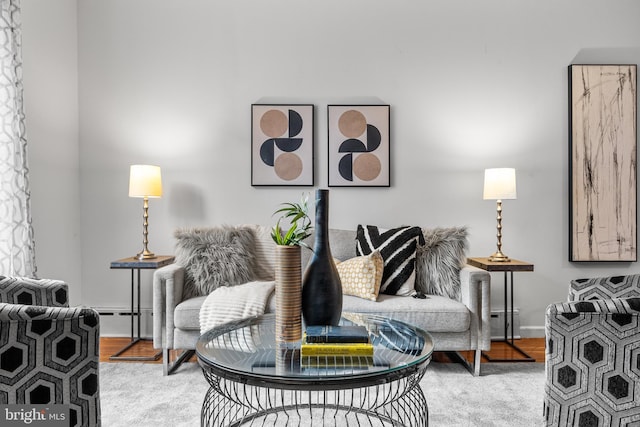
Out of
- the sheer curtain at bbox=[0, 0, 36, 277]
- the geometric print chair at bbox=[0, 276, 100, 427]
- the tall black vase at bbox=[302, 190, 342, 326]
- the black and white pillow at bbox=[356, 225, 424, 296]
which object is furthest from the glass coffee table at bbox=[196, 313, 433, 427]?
the sheer curtain at bbox=[0, 0, 36, 277]

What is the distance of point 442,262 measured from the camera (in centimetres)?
Answer: 289

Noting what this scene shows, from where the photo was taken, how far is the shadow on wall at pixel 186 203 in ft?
11.7

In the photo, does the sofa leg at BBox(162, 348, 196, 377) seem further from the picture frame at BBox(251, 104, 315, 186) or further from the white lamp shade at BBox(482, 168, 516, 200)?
the white lamp shade at BBox(482, 168, 516, 200)

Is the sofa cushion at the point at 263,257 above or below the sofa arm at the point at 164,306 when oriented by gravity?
above

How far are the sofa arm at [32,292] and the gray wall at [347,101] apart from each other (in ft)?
6.63

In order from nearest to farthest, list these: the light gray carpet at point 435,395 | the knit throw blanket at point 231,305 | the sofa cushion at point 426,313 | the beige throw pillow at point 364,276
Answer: the light gray carpet at point 435,395 → the knit throw blanket at point 231,305 → the sofa cushion at point 426,313 → the beige throw pillow at point 364,276

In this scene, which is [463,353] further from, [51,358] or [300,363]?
[51,358]

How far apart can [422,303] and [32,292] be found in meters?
1.98

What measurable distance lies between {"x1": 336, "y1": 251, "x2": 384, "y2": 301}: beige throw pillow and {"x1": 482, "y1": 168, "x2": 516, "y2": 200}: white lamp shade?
0.99 m

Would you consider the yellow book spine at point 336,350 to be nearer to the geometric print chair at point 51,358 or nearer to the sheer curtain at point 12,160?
the geometric print chair at point 51,358

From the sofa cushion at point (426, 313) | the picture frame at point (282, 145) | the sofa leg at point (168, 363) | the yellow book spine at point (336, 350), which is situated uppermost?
the picture frame at point (282, 145)

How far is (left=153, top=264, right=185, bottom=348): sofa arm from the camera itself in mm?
2615

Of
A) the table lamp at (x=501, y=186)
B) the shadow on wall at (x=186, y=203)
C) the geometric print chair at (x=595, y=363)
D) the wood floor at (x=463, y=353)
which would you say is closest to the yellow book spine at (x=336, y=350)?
the geometric print chair at (x=595, y=363)

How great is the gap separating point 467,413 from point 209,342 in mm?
1298
